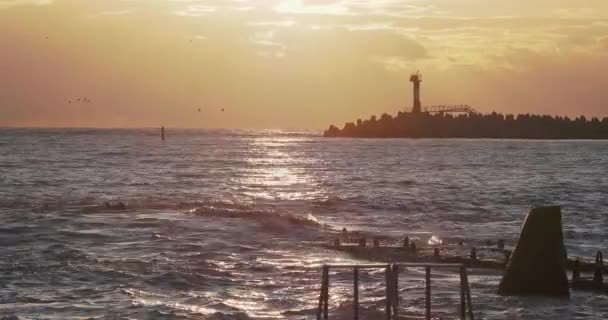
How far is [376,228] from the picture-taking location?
49.4 metres

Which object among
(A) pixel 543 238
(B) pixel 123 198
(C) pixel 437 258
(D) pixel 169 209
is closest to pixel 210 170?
(B) pixel 123 198

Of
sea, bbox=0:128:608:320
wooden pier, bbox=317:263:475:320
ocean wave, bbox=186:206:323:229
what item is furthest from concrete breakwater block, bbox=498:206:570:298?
ocean wave, bbox=186:206:323:229

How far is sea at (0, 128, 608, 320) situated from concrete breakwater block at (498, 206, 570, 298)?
0.52 m

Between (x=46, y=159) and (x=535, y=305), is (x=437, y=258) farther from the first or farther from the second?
(x=46, y=159)

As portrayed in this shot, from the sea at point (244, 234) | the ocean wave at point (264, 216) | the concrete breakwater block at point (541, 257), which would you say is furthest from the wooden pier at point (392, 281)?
the ocean wave at point (264, 216)

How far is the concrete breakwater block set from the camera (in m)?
26.8

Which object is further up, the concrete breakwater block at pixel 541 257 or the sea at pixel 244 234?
the concrete breakwater block at pixel 541 257

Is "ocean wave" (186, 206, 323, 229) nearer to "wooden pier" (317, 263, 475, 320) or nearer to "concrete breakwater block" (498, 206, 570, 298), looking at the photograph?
"concrete breakwater block" (498, 206, 570, 298)

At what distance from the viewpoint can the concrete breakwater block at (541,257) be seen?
2684cm

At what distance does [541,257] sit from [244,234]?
69.2 ft

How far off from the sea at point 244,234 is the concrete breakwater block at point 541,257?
0.52 metres

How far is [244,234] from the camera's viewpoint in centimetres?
4606

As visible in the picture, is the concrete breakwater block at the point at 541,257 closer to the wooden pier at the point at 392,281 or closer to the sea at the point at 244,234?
the sea at the point at 244,234

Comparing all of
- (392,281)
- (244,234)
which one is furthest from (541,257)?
(244,234)
